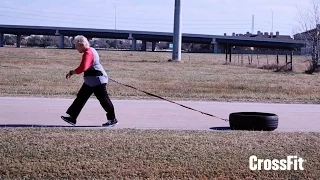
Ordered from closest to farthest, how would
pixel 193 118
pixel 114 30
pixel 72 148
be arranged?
pixel 72 148
pixel 193 118
pixel 114 30

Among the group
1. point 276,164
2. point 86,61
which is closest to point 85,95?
point 86,61

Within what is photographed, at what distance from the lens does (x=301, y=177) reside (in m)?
6.74

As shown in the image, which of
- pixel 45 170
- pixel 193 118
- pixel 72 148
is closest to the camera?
pixel 45 170

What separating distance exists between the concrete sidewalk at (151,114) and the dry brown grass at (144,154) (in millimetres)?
1775

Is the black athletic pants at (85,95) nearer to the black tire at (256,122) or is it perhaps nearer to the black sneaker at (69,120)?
the black sneaker at (69,120)

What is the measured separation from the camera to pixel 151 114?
37.8 feet

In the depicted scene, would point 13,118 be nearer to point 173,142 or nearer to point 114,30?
point 173,142

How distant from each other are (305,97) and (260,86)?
3184mm

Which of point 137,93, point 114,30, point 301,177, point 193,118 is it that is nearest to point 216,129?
point 193,118

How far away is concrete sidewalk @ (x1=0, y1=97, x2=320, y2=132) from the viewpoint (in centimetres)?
1001

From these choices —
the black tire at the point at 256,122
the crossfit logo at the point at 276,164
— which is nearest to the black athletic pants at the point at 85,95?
the black tire at the point at 256,122

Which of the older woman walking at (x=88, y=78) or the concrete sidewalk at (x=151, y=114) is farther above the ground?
the older woman walking at (x=88, y=78)

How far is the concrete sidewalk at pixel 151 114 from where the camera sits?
32.8ft

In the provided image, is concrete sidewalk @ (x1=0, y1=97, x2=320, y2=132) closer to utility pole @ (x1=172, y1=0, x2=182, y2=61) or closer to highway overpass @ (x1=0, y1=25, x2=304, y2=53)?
utility pole @ (x1=172, y1=0, x2=182, y2=61)
